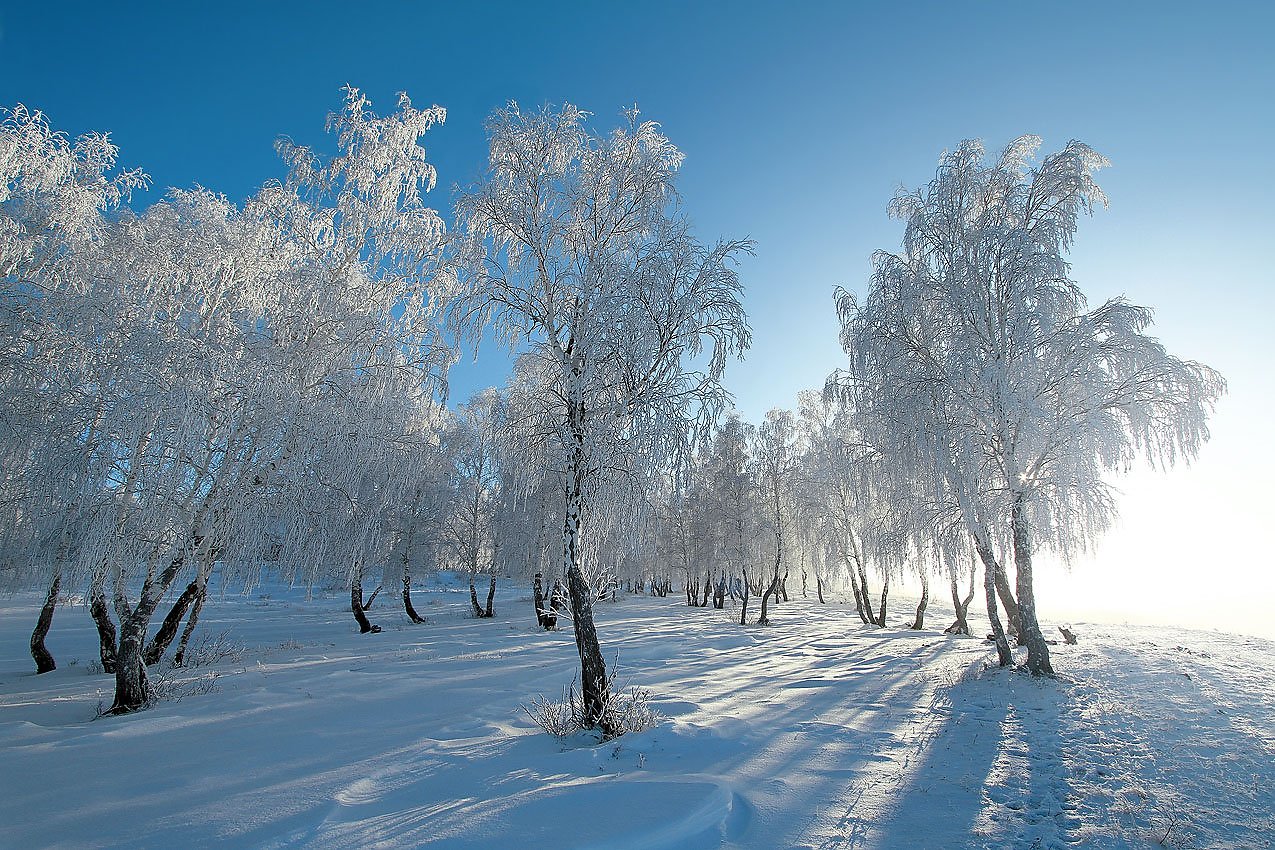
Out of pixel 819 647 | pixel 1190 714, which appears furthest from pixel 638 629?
pixel 1190 714

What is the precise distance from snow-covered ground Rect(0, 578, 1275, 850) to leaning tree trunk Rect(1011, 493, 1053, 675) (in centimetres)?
40

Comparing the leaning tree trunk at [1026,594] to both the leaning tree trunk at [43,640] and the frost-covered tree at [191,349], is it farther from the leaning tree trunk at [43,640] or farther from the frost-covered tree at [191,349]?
the leaning tree trunk at [43,640]

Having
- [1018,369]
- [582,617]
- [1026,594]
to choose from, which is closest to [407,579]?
[582,617]

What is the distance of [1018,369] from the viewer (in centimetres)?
970

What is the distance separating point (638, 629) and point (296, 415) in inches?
589

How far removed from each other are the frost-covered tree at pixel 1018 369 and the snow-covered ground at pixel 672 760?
3.26 meters

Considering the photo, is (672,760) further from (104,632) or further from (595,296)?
(104,632)

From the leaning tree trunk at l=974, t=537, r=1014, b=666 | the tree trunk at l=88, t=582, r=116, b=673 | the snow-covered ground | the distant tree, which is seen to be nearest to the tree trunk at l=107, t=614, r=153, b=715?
the snow-covered ground

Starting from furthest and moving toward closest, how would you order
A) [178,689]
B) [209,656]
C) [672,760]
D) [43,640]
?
[209,656] → [43,640] → [178,689] → [672,760]

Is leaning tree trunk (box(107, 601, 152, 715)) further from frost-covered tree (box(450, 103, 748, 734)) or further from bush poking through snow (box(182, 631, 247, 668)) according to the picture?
frost-covered tree (box(450, 103, 748, 734))

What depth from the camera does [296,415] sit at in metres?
9.11

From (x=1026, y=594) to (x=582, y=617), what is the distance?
9.18m

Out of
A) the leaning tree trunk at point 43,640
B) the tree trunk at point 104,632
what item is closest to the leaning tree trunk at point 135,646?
the tree trunk at point 104,632

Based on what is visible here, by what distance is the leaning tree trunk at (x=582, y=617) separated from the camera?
22.1 feet
